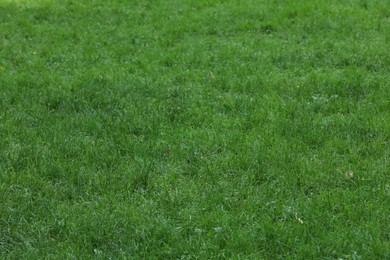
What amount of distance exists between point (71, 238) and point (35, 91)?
3.42 meters

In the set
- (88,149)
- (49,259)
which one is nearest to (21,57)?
(88,149)

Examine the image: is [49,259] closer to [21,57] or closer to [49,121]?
[49,121]

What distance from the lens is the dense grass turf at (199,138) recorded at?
444 cm

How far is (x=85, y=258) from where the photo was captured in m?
4.19

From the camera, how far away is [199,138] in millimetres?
6031

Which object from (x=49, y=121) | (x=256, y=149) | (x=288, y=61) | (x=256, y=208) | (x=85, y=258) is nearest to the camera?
(x=85, y=258)

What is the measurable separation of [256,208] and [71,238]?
1543 mm

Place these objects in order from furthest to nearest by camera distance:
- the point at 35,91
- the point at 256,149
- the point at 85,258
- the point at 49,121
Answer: the point at 35,91, the point at 49,121, the point at 256,149, the point at 85,258

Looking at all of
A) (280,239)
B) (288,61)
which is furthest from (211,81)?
(280,239)

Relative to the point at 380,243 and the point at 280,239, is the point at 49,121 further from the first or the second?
the point at 380,243

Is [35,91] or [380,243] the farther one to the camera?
[35,91]

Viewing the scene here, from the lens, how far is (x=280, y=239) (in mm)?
4328

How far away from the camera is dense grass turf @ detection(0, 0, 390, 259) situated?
14.6 feet

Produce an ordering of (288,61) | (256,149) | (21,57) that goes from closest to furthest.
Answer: (256,149)
(288,61)
(21,57)
